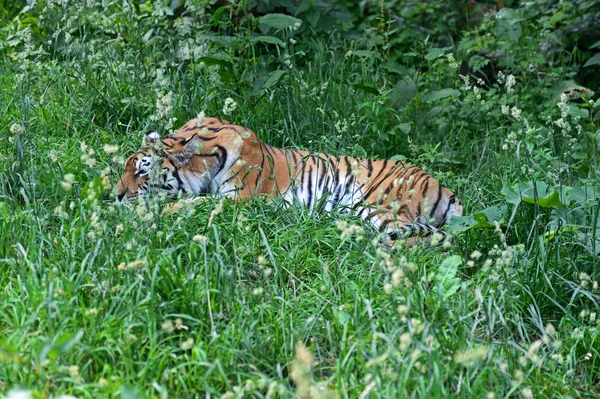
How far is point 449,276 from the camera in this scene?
400 cm

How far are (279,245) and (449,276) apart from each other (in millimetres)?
864

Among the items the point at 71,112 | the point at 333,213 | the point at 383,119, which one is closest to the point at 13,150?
the point at 71,112

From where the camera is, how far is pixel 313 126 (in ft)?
19.4

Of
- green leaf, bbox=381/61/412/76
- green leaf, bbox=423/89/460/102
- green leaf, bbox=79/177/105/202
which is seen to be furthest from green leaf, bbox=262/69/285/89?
green leaf, bbox=79/177/105/202

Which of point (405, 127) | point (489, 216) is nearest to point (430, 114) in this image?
point (405, 127)

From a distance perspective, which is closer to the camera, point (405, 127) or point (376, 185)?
point (376, 185)

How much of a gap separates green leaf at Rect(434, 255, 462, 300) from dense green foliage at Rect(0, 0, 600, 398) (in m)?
0.01

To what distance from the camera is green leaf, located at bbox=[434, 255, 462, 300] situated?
154 inches

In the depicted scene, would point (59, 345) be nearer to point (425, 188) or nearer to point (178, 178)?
point (178, 178)

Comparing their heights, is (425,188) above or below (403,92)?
below

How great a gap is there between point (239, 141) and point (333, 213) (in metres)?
1.25

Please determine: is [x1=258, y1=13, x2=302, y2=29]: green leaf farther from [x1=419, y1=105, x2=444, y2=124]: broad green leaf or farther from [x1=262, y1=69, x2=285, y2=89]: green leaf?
[x1=419, y1=105, x2=444, y2=124]: broad green leaf

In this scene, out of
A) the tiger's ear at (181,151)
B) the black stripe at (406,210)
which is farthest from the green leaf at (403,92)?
the tiger's ear at (181,151)

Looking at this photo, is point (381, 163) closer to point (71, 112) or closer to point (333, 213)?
point (333, 213)
